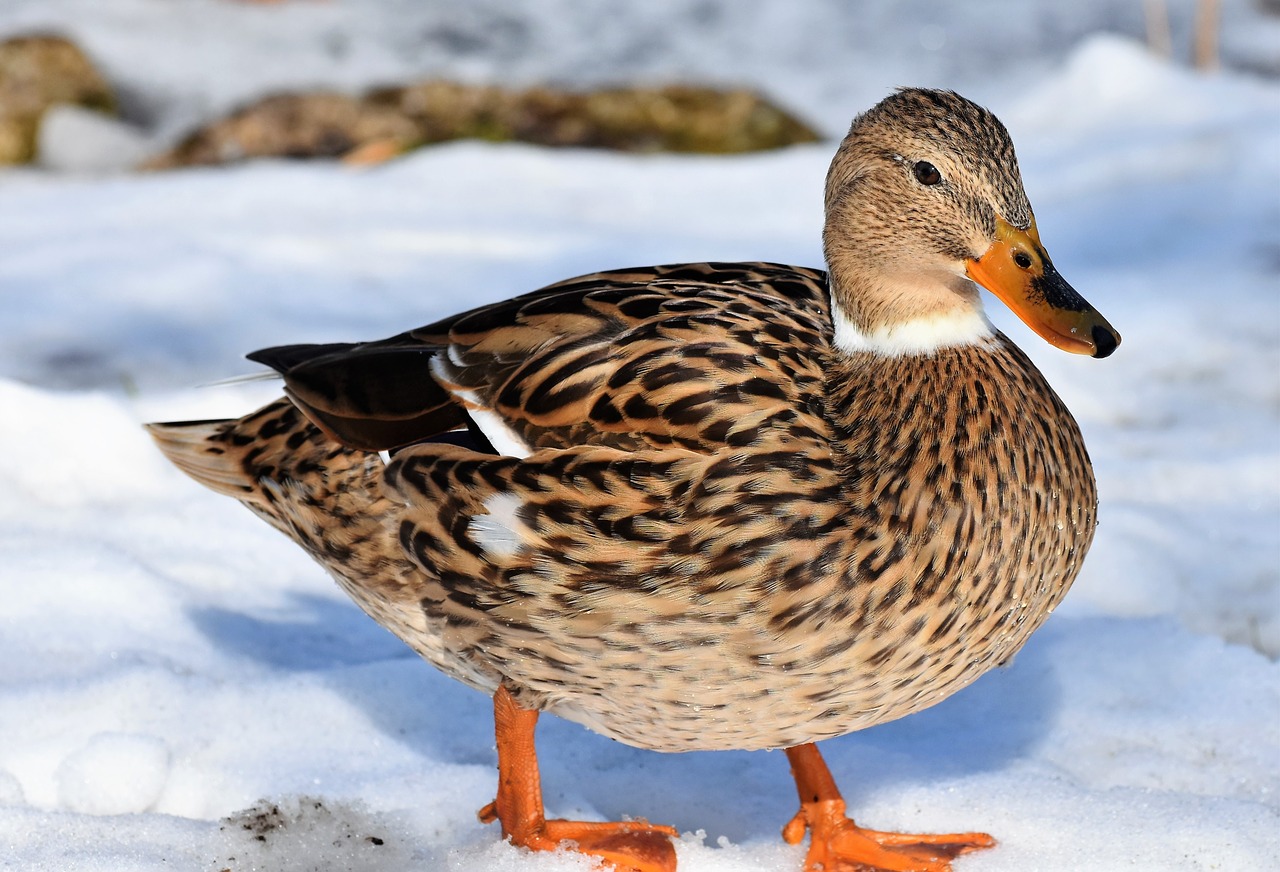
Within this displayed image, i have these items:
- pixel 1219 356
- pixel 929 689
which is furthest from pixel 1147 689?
pixel 1219 356

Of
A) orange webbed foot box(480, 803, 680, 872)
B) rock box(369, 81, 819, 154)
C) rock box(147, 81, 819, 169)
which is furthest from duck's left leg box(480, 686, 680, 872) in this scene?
rock box(369, 81, 819, 154)

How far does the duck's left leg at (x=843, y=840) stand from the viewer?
3025mm

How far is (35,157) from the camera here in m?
7.38

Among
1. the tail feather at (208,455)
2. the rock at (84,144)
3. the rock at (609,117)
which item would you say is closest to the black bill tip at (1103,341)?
the tail feather at (208,455)

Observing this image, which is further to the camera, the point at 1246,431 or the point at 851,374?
the point at 1246,431

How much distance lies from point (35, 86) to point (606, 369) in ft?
19.4

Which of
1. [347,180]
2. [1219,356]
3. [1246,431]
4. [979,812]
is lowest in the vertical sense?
[979,812]

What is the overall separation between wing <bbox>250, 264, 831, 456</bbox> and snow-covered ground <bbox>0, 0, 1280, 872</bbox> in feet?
2.76

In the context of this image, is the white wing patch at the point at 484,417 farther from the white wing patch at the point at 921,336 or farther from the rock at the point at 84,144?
the rock at the point at 84,144

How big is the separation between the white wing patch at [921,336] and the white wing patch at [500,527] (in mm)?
706

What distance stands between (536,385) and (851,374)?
0.59 metres

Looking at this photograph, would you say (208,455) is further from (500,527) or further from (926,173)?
(926,173)

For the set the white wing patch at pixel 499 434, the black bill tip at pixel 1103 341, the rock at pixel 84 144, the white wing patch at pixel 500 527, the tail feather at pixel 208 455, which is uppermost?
the rock at pixel 84 144

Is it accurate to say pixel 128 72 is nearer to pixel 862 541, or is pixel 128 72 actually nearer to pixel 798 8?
pixel 798 8
